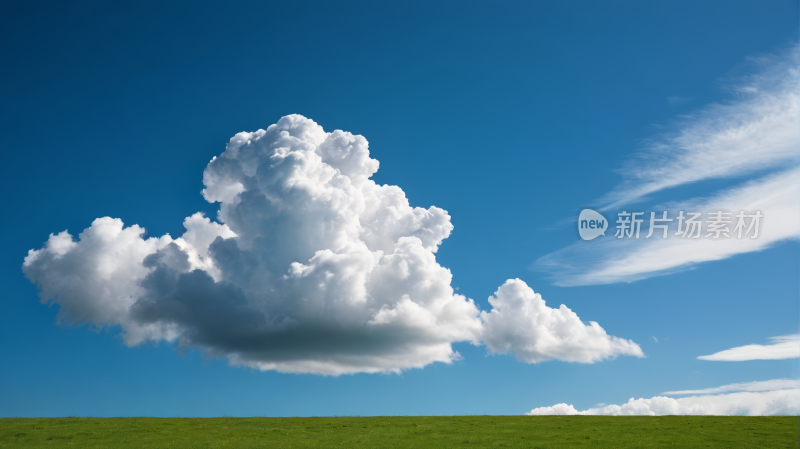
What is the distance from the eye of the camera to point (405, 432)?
52062mm

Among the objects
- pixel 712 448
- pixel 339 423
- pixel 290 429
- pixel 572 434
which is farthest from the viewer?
pixel 339 423

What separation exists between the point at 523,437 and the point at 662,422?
1840 centimetres

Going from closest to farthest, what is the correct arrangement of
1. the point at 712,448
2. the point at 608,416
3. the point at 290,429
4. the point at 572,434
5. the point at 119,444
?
the point at 712,448
the point at 119,444
the point at 572,434
the point at 290,429
the point at 608,416

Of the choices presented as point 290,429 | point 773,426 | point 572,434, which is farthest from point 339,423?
point 773,426

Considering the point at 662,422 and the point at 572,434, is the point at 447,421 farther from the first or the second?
the point at 662,422

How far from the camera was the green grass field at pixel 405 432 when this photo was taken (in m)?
46.0

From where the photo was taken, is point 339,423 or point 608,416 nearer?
point 339,423

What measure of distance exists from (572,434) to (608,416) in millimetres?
17991

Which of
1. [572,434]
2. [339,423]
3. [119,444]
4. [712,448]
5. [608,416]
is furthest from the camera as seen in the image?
[608,416]

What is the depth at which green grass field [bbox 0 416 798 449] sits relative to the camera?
46.0 m

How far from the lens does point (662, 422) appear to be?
56375mm

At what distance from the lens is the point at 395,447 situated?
45.0m

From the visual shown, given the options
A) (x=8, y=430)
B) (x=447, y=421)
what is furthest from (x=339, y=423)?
(x=8, y=430)

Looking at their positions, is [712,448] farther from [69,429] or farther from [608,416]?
[69,429]
